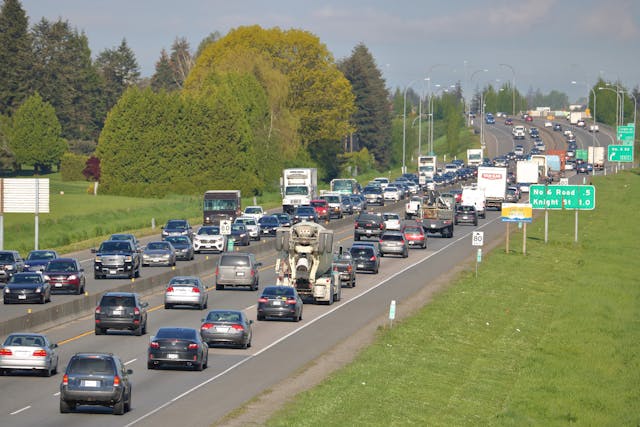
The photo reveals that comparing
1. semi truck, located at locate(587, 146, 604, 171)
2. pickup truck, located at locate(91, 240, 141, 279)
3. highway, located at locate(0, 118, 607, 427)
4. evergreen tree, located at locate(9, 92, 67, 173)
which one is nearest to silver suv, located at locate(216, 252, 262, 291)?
highway, located at locate(0, 118, 607, 427)

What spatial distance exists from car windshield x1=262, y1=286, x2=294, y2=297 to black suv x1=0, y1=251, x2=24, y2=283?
15.5 metres

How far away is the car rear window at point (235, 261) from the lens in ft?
192

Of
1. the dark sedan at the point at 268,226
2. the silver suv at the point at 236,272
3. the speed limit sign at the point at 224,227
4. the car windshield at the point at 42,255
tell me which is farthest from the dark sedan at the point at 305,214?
the silver suv at the point at 236,272

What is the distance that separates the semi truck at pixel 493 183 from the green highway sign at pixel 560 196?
18599 millimetres

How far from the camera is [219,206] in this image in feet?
286

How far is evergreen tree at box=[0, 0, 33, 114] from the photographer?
16712 cm

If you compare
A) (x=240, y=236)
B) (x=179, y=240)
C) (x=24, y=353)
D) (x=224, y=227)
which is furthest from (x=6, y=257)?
(x=24, y=353)

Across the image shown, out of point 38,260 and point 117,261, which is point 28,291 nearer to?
point 117,261

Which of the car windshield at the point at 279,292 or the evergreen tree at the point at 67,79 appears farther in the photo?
the evergreen tree at the point at 67,79

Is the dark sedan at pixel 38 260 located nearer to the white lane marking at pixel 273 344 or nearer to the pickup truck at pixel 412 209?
the white lane marking at pixel 273 344

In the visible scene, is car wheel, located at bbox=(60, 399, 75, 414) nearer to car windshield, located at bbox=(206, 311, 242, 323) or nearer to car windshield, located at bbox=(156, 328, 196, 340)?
car windshield, located at bbox=(156, 328, 196, 340)

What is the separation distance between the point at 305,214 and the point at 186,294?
39.1 metres

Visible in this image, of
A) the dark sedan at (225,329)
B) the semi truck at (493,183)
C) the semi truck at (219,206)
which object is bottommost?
the dark sedan at (225,329)

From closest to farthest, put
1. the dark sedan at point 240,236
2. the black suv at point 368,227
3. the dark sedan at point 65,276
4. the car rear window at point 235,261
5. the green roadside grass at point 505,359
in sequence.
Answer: the green roadside grass at point 505,359, the dark sedan at point 65,276, the car rear window at point 235,261, the dark sedan at point 240,236, the black suv at point 368,227
